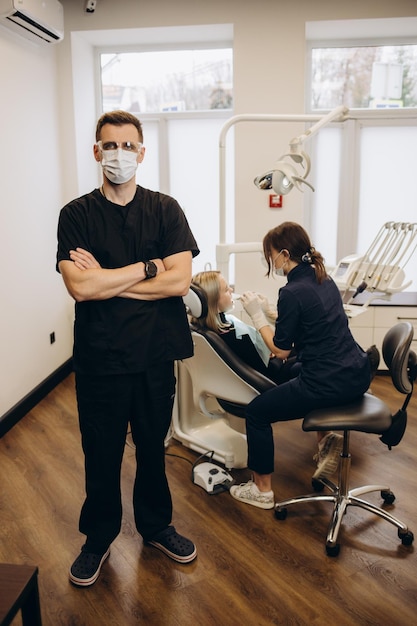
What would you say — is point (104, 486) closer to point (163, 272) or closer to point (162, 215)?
point (163, 272)

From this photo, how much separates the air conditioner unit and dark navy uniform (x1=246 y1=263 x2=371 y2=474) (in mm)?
1970

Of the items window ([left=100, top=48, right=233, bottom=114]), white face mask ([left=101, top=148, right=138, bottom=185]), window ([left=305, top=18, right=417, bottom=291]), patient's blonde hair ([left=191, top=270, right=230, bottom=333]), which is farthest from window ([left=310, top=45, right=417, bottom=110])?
white face mask ([left=101, top=148, right=138, bottom=185])

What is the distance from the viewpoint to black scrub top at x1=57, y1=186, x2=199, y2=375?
1.85 m

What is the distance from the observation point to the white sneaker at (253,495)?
2.46 meters

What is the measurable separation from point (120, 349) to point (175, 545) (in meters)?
0.76

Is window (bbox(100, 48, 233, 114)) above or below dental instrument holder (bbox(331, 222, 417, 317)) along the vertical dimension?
above

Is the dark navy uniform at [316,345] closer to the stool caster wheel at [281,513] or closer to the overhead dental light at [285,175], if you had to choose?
the stool caster wheel at [281,513]

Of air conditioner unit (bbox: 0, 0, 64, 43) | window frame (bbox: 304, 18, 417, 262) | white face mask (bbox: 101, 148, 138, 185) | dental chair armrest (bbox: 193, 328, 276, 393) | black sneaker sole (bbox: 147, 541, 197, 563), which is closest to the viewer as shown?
white face mask (bbox: 101, 148, 138, 185)

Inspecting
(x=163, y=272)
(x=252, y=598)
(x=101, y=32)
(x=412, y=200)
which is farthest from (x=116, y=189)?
(x=412, y=200)

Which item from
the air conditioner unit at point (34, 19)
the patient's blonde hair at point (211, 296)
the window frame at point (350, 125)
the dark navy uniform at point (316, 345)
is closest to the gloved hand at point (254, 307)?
the patient's blonde hair at point (211, 296)

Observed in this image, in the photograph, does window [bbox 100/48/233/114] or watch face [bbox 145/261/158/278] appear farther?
window [bbox 100/48/233/114]

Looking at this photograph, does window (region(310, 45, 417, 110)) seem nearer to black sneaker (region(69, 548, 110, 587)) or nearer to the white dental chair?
the white dental chair

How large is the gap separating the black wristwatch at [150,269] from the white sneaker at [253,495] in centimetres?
110

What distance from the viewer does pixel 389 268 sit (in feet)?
10.9
